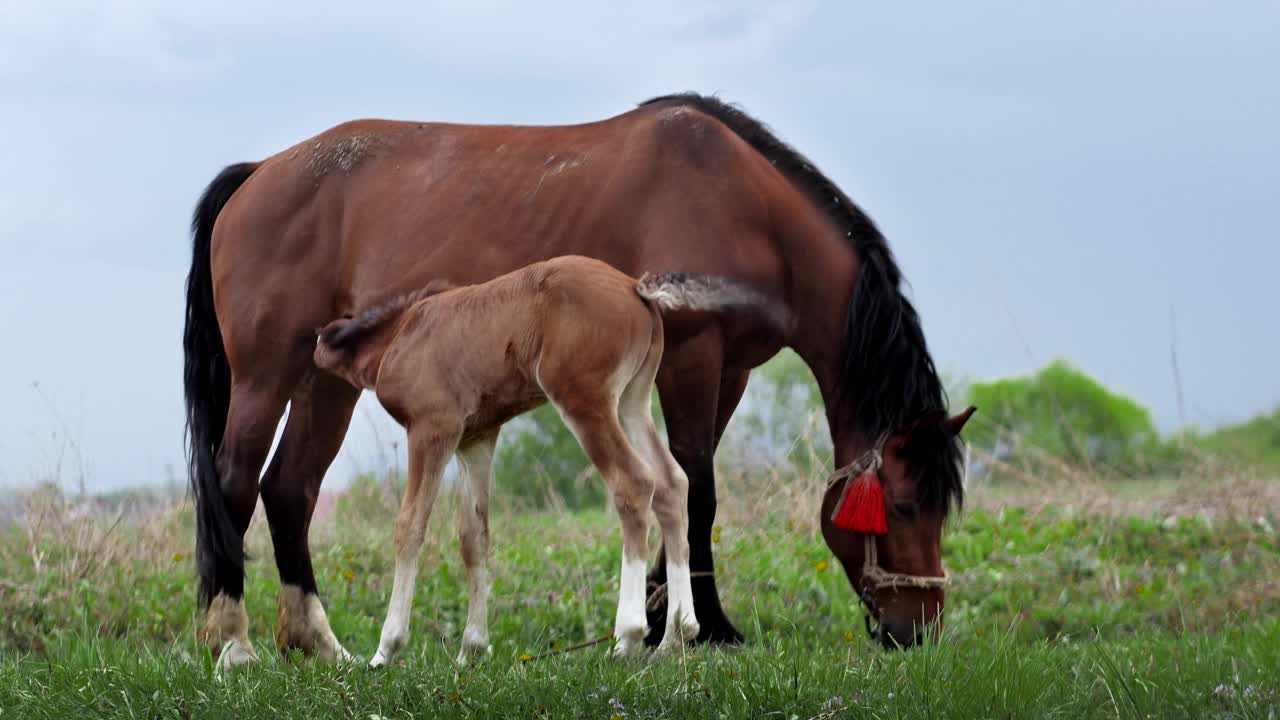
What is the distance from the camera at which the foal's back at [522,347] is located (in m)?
5.07

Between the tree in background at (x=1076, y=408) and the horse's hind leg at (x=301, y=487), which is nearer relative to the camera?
the horse's hind leg at (x=301, y=487)

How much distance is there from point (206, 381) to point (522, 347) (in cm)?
348

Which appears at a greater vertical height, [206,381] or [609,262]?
[609,262]

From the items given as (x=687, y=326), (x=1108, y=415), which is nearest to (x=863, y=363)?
(x=687, y=326)

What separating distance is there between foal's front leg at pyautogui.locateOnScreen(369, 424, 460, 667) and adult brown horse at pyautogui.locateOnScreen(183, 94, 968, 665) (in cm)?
144

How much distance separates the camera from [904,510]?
6559 millimetres

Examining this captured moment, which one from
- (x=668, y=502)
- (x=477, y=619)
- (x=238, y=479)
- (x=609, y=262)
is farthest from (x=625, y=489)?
(x=238, y=479)

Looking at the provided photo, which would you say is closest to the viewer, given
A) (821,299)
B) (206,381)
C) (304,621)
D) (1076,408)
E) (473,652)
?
(473,652)

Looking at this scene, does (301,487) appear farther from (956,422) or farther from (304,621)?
(956,422)

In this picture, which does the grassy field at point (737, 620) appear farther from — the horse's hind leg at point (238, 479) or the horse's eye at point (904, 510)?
the horse's eye at point (904, 510)

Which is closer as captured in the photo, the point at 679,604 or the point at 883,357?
the point at 679,604

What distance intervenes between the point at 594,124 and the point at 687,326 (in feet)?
5.52

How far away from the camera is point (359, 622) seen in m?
8.64

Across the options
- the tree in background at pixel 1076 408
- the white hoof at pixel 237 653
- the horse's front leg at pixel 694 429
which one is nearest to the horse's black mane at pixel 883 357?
the horse's front leg at pixel 694 429
